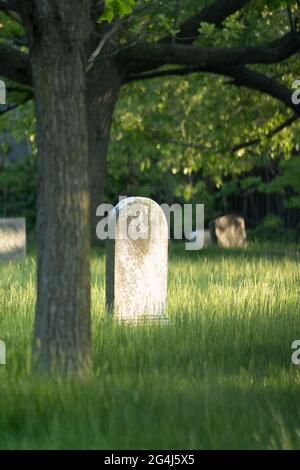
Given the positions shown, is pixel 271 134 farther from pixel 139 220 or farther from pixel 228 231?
pixel 139 220

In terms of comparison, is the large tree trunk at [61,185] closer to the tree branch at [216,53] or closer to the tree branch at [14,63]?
the tree branch at [216,53]

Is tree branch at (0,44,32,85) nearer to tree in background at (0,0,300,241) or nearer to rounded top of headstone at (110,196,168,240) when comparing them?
tree in background at (0,0,300,241)

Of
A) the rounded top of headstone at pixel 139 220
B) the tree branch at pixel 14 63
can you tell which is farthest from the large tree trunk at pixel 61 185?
the tree branch at pixel 14 63

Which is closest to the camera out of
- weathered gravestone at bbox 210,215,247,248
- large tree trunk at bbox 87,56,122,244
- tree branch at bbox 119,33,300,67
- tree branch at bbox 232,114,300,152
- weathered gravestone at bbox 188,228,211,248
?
tree branch at bbox 119,33,300,67

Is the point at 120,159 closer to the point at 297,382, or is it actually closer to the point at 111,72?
the point at 111,72

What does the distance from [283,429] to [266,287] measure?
9.01 meters

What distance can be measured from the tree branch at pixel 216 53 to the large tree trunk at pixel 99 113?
3.63 feet

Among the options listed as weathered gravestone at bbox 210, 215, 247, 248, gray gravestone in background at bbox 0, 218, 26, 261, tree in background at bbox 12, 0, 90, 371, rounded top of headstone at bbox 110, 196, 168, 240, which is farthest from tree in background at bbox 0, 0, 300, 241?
tree in background at bbox 12, 0, 90, 371

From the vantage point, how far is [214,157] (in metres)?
30.7

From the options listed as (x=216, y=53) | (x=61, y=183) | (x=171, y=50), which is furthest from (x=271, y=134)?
(x=61, y=183)

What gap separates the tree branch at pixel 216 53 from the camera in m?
22.5

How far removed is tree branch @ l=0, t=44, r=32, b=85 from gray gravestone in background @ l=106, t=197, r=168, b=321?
10563mm

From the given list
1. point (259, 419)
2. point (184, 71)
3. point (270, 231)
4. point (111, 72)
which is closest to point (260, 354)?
point (259, 419)

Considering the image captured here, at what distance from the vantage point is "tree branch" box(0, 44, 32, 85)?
74.9 feet
